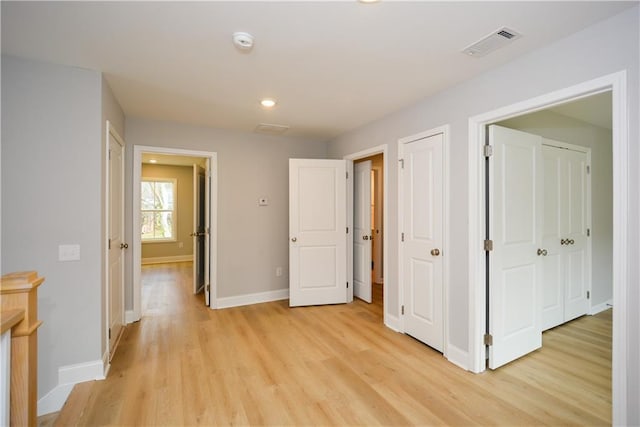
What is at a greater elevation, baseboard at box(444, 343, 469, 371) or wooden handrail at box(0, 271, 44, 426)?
wooden handrail at box(0, 271, 44, 426)

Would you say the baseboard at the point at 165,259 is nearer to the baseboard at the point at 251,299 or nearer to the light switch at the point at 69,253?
the baseboard at the point at 251,299

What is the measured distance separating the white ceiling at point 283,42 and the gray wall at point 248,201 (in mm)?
1083

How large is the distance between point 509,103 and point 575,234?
2391 millimetres

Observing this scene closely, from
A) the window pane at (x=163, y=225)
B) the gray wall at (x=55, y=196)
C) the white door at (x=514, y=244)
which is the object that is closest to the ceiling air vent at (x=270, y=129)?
the gray wall at (x=55, y=196)

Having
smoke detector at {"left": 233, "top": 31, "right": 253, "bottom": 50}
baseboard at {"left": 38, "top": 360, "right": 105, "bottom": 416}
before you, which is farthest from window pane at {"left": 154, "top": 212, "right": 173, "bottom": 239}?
smoke detector at {"left": 233, "top": 31, "right": 253, "bottom": 50}

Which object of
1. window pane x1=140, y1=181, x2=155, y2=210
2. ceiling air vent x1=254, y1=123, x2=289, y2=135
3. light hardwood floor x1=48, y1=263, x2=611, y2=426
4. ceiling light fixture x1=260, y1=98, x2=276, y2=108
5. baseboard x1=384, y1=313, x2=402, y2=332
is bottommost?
light hardwood floor x1=48, y1=263, x2=611, y2=426

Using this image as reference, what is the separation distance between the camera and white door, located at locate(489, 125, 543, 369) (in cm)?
251

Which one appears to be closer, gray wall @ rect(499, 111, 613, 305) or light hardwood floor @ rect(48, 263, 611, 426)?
light hardwood floor @ rect(48, 263, 611, 426)

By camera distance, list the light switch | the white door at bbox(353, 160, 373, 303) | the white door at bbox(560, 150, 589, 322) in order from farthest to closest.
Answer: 1. the white door at bbox(353, 160, 373, 303)
2. the white door at bbox(560, 150, 589, 322)
3. the light switch

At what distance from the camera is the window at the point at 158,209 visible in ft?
25.2

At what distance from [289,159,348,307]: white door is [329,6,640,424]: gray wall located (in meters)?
0.93

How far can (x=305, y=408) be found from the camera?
6.73ft

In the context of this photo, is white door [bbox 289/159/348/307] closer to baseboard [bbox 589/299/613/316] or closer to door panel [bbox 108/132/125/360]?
door panel [bbox 108/132/125/360]

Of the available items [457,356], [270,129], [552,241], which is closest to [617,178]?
[457,356]
